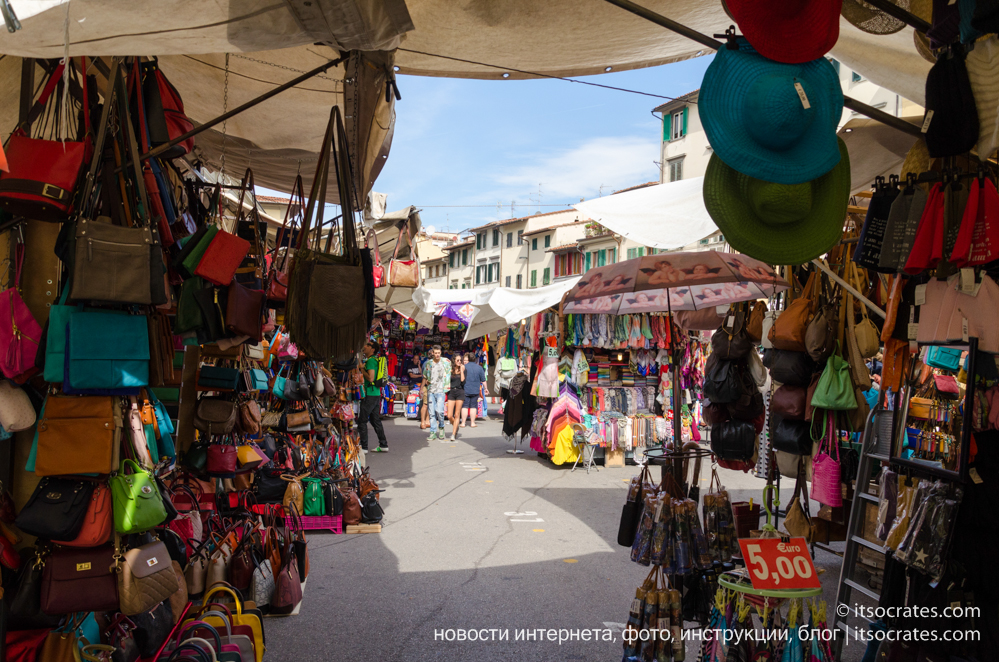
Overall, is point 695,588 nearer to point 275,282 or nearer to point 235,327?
point 235,327

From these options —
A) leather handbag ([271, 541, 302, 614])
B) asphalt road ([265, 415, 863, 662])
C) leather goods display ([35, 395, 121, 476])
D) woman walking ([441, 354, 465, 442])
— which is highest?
leather goods display ([35, 395, 121, 476])

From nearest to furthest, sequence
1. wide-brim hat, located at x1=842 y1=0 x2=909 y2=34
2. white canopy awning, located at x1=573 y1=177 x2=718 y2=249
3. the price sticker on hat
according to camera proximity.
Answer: the price sticker on hat
wide-brim hat, located at x1=842 y1=0 x2=909 y2=34
white canopy awning, located at x1=573 y1=177 x2=718 y2=249

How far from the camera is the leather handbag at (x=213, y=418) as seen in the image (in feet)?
14.6

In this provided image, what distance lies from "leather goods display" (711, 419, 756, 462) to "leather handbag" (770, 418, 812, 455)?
0.34 m

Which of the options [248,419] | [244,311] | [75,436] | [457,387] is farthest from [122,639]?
[457,387]

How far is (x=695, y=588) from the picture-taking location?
156 inches

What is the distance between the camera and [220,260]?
10.9 ft

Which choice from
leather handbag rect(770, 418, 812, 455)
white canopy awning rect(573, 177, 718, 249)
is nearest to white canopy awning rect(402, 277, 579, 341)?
white canopy awning rect(573, 177, 718, 249)

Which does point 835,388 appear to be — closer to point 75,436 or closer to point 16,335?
point 75,436

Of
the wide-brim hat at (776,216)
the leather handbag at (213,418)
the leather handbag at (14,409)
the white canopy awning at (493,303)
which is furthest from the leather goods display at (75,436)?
the white canopy awning at (493,303)

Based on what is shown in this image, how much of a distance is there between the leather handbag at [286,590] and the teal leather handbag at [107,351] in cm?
273

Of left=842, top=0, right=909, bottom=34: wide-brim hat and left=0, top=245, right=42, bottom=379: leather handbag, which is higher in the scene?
left=842, top=0, right=909, bottom=34: wide-brim hat

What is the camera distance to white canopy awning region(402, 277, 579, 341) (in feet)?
37.4

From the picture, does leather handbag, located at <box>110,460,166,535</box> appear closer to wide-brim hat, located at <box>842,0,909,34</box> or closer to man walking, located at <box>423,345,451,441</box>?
wide-brim hat, located at <box>842,0,909,34</box>
